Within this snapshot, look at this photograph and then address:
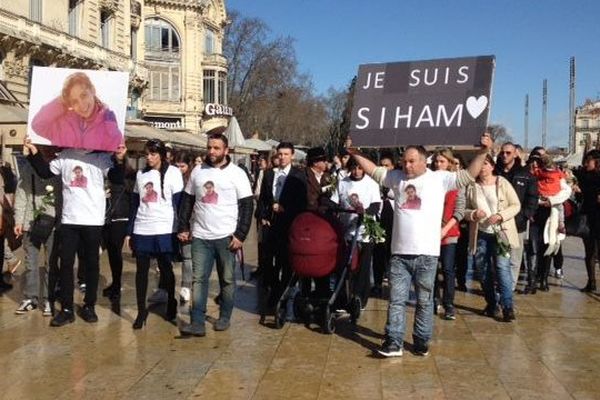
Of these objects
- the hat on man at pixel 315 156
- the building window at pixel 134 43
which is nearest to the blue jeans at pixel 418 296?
the hat on man at pixel 315 156

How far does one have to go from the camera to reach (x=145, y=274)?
7.32m

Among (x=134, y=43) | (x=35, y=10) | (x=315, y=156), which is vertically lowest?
(x=315, y=156)

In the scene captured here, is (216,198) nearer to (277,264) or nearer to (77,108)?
(77,108)

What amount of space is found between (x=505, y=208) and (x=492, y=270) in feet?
2.33

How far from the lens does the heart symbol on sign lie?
6.50 metres

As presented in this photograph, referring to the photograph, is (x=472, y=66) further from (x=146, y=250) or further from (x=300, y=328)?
(x=146, y=250)

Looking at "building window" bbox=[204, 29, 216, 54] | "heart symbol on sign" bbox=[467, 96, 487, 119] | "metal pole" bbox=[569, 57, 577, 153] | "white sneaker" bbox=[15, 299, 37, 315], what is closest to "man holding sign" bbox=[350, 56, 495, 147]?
"heart symbol on sign" bbox=[467, 96, 487, 119]

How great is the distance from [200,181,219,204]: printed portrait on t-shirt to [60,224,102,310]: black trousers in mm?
1392

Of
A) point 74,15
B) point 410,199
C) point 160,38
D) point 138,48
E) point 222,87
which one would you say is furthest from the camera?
point 222,87

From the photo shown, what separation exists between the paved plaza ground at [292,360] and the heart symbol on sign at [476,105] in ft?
7.04

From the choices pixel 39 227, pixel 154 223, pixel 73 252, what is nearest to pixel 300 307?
pixel 154 223

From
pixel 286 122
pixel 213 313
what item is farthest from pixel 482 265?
pixel 286 122

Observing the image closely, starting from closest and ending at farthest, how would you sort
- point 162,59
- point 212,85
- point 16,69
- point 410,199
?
point 410,199, point 16,69, point 162,59, point 212,85

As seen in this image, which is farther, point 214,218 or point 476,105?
A: point 214,218
